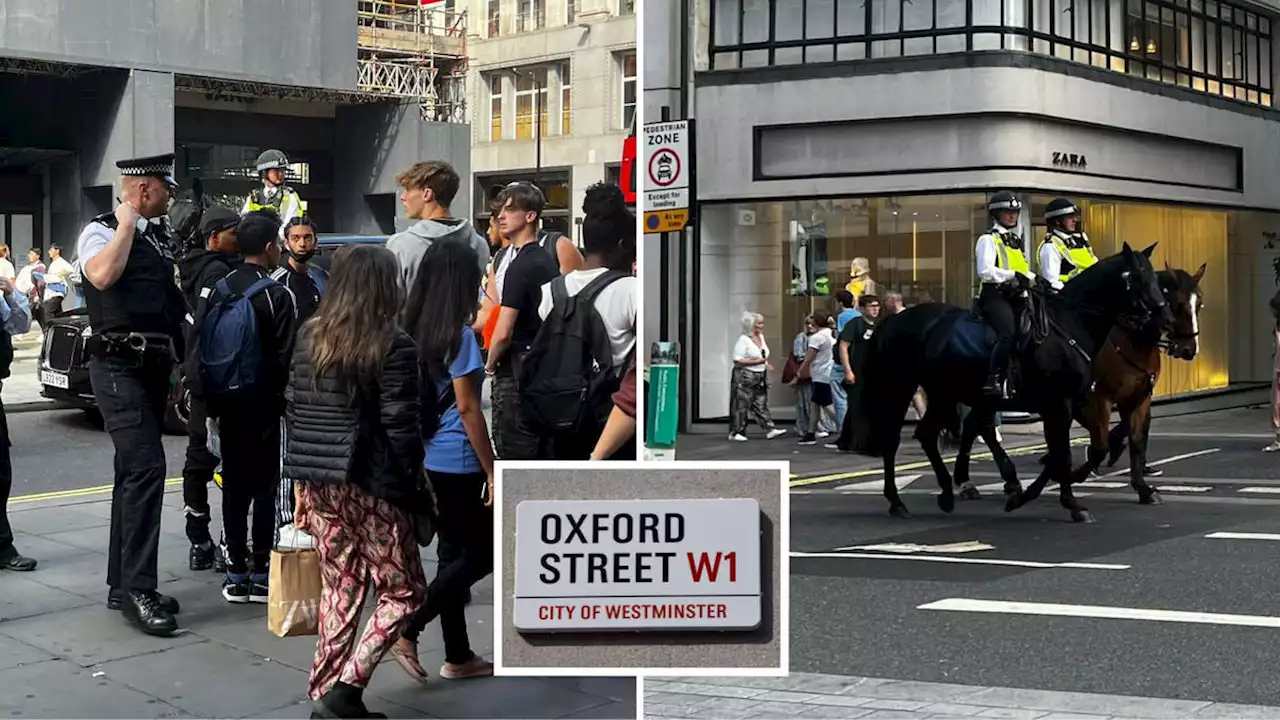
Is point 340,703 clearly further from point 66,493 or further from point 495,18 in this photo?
point 66,493

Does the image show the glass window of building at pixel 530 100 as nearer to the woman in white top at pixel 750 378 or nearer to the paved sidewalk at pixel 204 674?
the paved sidewalk at pixel 204 674

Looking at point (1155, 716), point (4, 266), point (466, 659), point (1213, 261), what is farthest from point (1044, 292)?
point (1213, 261)

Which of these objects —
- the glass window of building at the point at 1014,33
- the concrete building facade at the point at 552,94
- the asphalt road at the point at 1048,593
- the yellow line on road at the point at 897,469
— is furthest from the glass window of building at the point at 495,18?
the yellow line on road at the point at 897,469

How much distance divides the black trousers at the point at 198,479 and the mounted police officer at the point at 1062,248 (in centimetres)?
534

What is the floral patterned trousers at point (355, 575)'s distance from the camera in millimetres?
4090

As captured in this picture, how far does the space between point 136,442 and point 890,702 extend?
2515 millimetres

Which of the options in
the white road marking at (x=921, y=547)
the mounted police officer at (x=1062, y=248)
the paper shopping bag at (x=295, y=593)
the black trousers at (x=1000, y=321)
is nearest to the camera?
the paper shopping bag at (x=295, y=593)

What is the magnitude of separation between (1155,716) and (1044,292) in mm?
4760

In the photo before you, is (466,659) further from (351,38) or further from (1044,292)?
(1044,292)

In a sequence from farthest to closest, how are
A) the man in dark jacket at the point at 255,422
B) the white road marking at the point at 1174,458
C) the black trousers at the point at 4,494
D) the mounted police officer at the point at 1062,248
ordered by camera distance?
the white road marking at the point at 1174,458 → the mounted police officer at the point at 1062,248 → the black trousers at the point at 4,494 → the man in dark jacket at the point at 255,422

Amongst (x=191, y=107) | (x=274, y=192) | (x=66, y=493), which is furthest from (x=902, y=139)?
(x=191, y=107)

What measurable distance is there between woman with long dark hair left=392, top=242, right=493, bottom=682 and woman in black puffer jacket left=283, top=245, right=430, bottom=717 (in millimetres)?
61

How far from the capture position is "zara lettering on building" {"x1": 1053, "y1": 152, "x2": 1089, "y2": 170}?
437 inches

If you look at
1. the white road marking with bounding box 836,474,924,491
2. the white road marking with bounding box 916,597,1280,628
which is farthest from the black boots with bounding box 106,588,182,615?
the white road marking with bounding box 836,474,924,491
